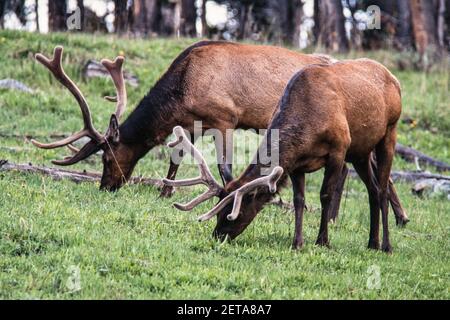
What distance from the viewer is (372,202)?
8.98m

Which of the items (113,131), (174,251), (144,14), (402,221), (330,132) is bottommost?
(402,221)

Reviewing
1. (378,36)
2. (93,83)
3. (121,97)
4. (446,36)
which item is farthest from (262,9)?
(121,97)

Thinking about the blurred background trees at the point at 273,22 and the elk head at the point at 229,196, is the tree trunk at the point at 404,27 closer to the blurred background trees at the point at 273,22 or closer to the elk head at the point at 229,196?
the blurred background trees at the point at 273,22

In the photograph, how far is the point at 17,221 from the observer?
757cm

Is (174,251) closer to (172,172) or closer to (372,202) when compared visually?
(372,202)

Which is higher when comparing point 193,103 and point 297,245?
point 193,103

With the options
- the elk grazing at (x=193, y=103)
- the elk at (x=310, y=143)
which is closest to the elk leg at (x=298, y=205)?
the elk at (x=310, y=143)

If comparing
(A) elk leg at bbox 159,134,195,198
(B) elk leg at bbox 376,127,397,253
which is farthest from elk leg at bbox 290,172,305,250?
(A) elk leg at bbox 159,134,195,198

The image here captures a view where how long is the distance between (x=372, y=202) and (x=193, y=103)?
258 cm

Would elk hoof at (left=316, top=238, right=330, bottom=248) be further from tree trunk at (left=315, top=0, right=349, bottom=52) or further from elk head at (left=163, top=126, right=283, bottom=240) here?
tree trunk at (left=315, top=0, right=349, bottom=52)

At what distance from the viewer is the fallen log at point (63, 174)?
1037 centimetres

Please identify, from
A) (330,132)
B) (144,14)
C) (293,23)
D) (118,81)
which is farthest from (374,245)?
(293,23)

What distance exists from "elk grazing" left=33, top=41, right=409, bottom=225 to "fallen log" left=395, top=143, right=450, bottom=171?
5.23m

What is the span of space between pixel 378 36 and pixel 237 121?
2165 centimetres
